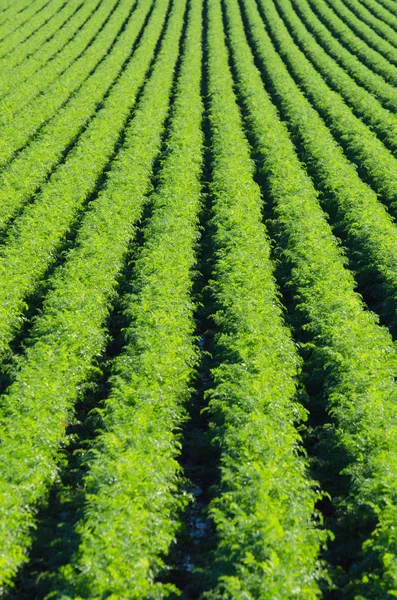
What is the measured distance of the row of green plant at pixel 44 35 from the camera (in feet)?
133

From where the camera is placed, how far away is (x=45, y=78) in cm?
3700

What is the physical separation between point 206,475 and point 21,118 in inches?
968

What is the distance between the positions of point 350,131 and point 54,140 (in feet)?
49.0

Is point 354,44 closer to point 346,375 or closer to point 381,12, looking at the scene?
point 381,12

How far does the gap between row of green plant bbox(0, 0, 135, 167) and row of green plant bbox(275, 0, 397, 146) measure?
16614 mm

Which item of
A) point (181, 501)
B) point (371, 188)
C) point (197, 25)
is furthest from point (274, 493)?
point (197, 25)

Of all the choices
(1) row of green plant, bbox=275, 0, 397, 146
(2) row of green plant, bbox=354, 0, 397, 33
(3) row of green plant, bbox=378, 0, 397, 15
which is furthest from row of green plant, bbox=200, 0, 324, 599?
(3) row of green plant, bbox=378, 0, 397, 15

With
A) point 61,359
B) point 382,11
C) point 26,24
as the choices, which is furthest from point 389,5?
point 61,359

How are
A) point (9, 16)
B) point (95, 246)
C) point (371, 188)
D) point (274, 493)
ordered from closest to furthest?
point (274, 493)
point (95, 246)
point (371, 188)
point (9, 16)

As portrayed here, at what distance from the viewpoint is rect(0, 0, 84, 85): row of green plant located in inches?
1598

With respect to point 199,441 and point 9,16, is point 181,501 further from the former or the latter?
point 9,16

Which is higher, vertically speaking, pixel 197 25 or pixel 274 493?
pixel 197 25

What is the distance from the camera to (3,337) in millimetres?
13930

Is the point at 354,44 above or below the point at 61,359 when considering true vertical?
above
